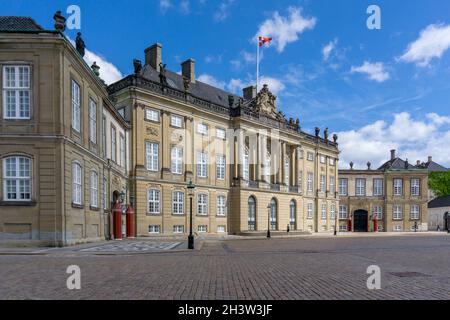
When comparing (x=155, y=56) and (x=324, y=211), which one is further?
(x=324, y=211)

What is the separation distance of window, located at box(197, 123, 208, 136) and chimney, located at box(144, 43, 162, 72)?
785 centimetres

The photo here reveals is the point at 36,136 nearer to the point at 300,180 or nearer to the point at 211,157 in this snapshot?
the point at 211,157

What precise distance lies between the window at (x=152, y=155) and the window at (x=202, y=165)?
5653 mm

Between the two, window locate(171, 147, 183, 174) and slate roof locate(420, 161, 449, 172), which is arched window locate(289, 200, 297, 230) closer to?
window locate(171, 147, 183, 174)

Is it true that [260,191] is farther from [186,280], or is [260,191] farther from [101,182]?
[186,280]

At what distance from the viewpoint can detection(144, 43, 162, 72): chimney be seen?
4341 cm

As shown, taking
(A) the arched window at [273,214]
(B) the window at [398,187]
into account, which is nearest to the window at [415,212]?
(B) the window at [398,187]

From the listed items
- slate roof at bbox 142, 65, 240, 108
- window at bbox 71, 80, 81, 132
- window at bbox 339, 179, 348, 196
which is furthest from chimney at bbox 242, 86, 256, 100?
window at bbox 71, 80, 81, 132

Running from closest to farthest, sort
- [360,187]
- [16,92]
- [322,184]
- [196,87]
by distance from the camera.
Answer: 1. [16,92]
2. [196,87]
3. [322,184]
4. [360,187]

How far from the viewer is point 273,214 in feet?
167

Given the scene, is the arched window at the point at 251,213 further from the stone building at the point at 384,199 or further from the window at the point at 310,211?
the stone building at the point at 384,199

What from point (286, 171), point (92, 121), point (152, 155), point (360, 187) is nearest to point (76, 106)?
point (92, 121)

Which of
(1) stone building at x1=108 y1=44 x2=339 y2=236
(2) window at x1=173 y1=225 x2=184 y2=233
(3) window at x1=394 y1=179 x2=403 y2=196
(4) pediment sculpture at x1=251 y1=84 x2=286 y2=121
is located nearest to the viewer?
(1) stone building at x1=108 y1=44 x2=339 y2=236

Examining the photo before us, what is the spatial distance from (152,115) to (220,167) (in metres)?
11.3
